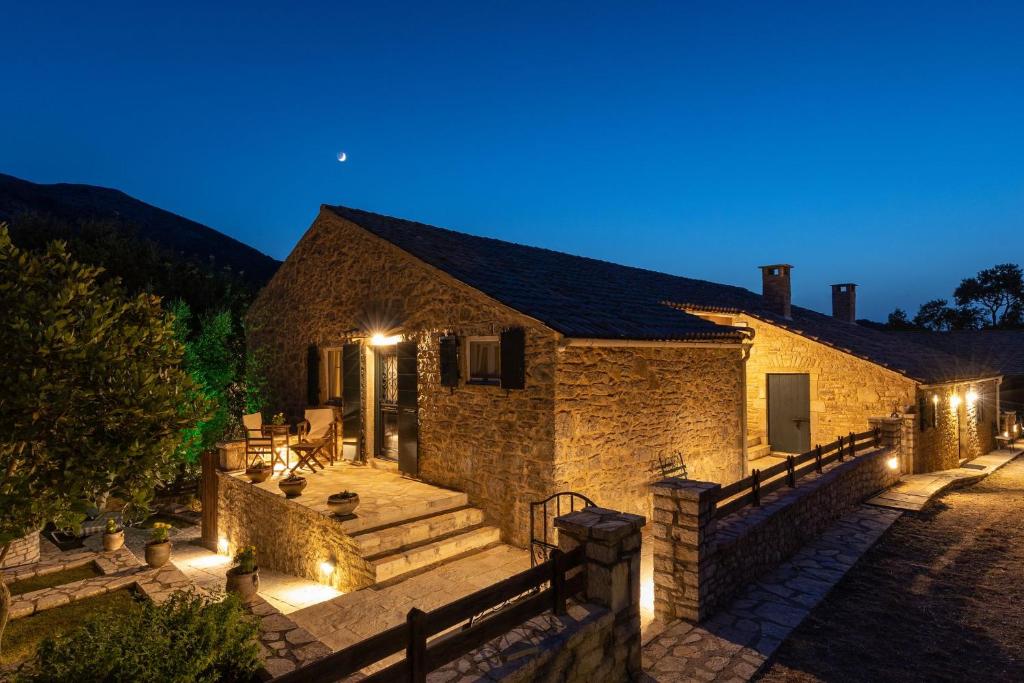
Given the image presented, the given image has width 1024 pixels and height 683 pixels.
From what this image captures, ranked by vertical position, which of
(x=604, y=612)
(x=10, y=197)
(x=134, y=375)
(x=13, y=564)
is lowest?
(x=13, y=564)

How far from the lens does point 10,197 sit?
177ft

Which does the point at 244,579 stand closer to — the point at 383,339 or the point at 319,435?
the point at 319,435

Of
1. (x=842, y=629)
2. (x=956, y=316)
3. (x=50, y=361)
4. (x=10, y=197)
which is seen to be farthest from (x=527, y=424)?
(x=10, y=197)

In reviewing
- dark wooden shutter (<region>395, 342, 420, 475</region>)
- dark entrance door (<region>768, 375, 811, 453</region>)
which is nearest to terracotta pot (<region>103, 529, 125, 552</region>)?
dark wooden shutter (<region>395, 342, 420, 475</region>)

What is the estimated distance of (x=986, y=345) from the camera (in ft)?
77.6

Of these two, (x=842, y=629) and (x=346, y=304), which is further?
(x=346, y=304)

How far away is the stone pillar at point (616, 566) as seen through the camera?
431 centimetres

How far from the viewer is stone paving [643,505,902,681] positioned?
178 inches

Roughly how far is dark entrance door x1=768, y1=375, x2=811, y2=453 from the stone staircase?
383 inches

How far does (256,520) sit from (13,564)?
380 cm

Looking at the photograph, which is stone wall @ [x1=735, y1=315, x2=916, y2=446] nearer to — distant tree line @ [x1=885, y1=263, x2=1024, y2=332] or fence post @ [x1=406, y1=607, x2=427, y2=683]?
fence post @ [x1=406, y1=607, x2=427, y2=683]

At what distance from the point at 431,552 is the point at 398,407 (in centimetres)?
299

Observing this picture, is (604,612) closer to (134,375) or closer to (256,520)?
(134,375)

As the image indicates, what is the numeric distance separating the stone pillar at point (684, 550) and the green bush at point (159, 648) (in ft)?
12.4
